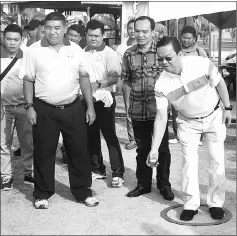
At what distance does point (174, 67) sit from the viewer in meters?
4.56

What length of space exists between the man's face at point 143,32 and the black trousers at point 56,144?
0.86 metres

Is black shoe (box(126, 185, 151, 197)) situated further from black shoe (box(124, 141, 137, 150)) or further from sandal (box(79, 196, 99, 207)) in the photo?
black shoe (box(124, 141, 137, 150))

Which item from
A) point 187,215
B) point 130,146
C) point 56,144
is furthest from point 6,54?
point 130,146

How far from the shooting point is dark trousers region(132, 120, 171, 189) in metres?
5.44

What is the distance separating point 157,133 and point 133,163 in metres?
2.38

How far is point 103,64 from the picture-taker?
5836 millimetres

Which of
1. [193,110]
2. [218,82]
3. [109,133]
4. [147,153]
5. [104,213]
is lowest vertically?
[104,213]

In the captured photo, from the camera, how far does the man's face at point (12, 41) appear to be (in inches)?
225

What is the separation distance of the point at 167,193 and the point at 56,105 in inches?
56.6

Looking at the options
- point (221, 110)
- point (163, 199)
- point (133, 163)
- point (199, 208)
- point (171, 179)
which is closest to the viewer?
point (221, 110)

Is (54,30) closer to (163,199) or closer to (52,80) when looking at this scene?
(52,80)

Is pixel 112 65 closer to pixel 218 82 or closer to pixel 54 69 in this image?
pixel 54 69

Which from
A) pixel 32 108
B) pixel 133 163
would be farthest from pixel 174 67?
pixel 133 163

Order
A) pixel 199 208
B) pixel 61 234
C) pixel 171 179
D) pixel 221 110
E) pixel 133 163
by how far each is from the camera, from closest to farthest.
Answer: pixel 61 234, pixel 221 110, pixel 199 208, pixel 171 179, pixel 133 163
